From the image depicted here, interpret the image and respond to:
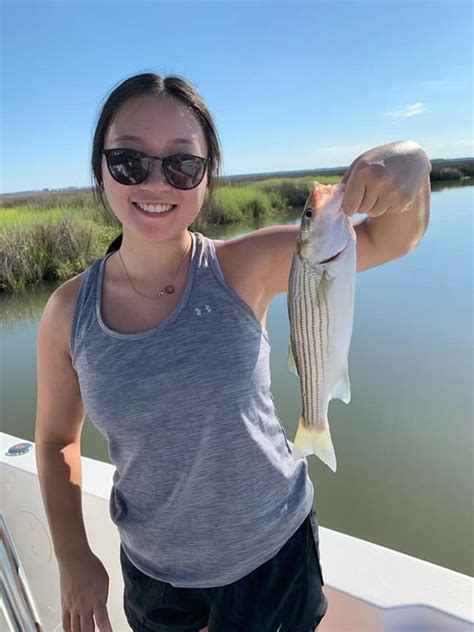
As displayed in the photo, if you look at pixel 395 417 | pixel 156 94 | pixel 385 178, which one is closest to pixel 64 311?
pixel 156 94

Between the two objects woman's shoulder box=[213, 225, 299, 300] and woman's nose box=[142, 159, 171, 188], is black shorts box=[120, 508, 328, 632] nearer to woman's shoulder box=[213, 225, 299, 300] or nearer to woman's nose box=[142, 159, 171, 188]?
woman's shoulder box=[213, 225, 299, 300]

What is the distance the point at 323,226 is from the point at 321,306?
0.61 feet

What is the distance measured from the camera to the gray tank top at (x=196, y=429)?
113 cm

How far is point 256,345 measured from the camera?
3.89 feet

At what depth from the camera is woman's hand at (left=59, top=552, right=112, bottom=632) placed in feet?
4.30

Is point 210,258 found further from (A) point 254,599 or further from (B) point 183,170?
(A) point 254,599

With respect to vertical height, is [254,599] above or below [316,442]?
below

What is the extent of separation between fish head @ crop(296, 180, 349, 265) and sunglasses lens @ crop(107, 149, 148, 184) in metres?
0.39

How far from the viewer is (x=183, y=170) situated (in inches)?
45.8

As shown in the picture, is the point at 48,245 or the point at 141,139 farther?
the point at 48,245

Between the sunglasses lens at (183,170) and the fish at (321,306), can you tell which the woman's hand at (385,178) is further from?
the sunglasses lens at (183,170)

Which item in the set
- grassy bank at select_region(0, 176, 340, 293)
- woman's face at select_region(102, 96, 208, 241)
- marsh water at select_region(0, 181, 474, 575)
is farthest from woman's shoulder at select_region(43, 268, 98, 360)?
grassy bank at select_region(0, 176, 340, 293)

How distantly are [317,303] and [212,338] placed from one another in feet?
0.84

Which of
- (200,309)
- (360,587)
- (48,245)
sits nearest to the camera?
(200,309)
